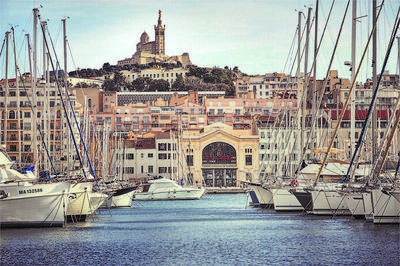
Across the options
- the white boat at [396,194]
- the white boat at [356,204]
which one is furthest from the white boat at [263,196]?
the white boat at [396,194]

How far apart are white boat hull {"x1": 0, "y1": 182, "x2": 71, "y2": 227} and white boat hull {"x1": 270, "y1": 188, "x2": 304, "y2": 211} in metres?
17.8

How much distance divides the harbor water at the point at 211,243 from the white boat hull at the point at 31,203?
1.60ft

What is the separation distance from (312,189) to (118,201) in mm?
27350

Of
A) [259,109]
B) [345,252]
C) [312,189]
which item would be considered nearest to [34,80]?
[312,189]

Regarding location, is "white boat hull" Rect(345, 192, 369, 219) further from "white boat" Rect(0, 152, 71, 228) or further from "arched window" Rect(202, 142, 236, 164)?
"arched window" Rect(202, 142, 236, 164)

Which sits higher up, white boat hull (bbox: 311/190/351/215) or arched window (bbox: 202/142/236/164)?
white boat hull (bbox: 311/190/351/215)

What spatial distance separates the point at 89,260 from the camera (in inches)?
1245

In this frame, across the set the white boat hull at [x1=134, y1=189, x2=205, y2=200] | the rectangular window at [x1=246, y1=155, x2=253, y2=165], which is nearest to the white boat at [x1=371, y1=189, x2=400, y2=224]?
the white boat hull at [x1=134, y1=189, x2=205, y2=200]

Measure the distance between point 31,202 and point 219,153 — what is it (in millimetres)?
91886

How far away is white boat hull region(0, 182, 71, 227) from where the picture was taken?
3938cm

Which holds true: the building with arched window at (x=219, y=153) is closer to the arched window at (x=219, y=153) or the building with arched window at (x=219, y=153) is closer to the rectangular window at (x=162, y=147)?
the arched window at (x=219, y=153)

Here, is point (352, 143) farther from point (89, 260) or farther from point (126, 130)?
point (126, 130)

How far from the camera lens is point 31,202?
39688mm

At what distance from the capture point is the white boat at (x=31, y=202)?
39.4m
